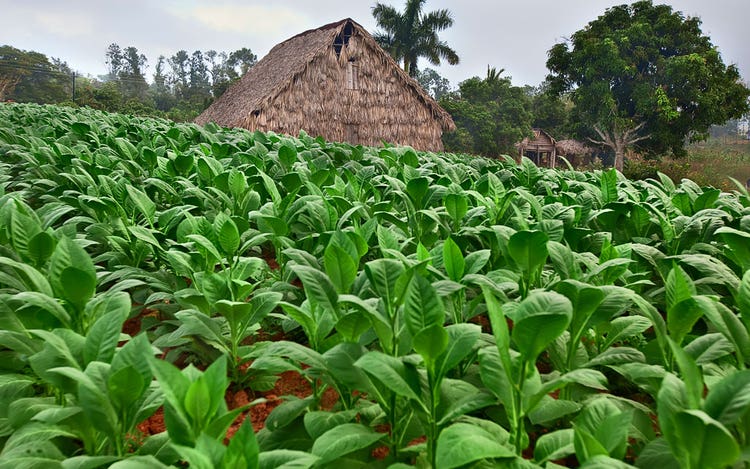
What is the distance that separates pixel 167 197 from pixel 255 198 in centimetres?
101

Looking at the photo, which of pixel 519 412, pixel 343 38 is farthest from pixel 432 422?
pixel 343 38

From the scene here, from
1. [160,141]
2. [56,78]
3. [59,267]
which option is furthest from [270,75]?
[56,78]

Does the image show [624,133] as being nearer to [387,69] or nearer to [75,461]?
[387,69]

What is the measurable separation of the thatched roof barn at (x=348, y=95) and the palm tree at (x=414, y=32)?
2324cm

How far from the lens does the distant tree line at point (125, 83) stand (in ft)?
166

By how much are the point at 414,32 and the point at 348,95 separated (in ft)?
89.1

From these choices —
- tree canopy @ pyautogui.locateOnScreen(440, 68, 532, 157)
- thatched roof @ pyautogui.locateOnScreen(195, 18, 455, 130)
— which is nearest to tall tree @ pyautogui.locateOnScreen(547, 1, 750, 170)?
tree canopy @ pyautogui.locateOnScreen(440, 68, 532, 157)

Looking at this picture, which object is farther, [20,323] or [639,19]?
[639,19]

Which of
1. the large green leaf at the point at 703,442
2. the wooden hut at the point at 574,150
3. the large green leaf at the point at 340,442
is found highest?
the wooden hut at the point at 574,150

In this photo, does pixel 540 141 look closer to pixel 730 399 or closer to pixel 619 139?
pixel 619 139

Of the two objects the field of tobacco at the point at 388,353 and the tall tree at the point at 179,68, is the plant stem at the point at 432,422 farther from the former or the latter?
the tall tree at the point at 179,68

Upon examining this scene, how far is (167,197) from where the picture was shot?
3.50 m

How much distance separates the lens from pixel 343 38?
25547 mm

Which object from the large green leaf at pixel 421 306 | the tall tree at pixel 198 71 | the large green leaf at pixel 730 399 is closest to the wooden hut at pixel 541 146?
the large green leaf at pixel 421 306
